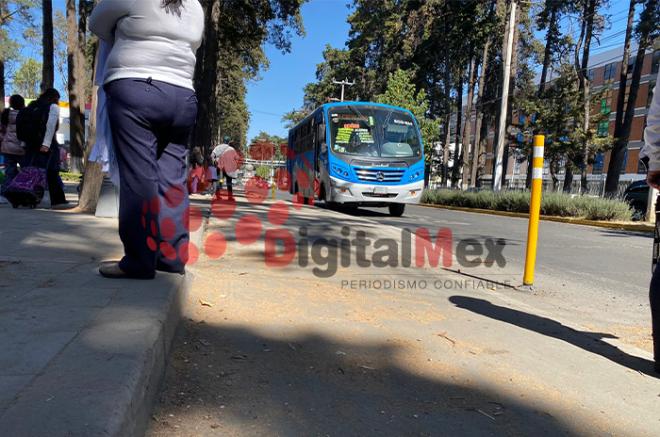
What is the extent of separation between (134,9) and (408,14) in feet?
90.4

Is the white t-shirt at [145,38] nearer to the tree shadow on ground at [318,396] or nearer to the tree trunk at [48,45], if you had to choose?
the tree shadow on ground at [318,396]

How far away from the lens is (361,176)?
41.3 ft

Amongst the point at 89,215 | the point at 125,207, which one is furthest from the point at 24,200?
the point at 125,207

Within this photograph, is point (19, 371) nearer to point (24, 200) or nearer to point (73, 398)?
point (73, 398)

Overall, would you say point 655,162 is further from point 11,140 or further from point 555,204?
point 555,204

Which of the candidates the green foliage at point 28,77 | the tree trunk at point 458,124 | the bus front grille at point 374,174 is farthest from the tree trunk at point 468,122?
the green foliage at point 28,77

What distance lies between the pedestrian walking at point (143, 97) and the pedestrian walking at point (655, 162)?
2619 millimetres

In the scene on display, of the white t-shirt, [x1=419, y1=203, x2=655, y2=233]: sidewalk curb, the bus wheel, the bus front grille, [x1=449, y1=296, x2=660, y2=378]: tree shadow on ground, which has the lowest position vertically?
[x1=449, y1=296, x2=660, y2=378]: tree shadow on ground

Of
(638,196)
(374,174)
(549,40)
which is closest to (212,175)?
(374,174)

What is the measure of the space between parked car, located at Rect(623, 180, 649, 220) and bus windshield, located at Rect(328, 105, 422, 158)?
29.8 ft

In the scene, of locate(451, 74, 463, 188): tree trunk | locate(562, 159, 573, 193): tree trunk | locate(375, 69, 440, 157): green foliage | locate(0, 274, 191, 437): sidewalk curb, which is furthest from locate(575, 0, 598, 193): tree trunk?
locate(0, 274, 191, 437): sidewalk curb

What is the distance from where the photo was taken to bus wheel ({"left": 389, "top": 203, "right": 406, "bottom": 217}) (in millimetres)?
13617

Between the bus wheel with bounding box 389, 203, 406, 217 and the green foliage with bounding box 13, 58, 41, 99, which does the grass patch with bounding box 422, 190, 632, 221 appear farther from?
the green foliage with bounding box 13, 58, 41, 99

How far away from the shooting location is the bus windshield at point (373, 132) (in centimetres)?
1318
